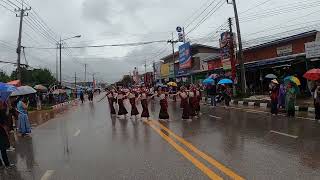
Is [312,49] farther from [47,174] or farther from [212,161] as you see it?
[47,174]

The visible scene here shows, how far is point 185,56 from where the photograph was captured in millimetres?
64938

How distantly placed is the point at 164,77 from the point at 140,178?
78.8 m

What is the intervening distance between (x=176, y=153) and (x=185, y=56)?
5458 cm

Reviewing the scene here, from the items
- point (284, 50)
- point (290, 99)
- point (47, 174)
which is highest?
point (284, 50)

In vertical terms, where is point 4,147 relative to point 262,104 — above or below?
below

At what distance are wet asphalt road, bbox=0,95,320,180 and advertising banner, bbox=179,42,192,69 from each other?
46639 mm

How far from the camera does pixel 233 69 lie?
37188mm

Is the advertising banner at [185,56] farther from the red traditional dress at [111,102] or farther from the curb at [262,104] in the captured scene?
the red traditional dress at [111,102]

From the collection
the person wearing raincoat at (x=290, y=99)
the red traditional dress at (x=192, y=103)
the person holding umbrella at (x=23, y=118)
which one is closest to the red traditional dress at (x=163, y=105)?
the red traditional dress at (x=192, y=103)

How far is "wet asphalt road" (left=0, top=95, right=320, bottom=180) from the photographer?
854 centimetres

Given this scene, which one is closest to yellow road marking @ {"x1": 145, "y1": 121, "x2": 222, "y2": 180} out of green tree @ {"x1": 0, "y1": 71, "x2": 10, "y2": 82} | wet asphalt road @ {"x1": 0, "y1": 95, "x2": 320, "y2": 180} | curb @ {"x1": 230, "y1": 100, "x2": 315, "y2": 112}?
wet asphalt road @ {"x1": 0, "y1": 95, "x2": 320, "y2": 180}

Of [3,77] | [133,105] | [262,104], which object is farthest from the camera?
[3,77]

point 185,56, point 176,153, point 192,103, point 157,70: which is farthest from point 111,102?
point 157,70

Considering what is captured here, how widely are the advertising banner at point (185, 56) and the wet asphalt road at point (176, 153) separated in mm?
46639
